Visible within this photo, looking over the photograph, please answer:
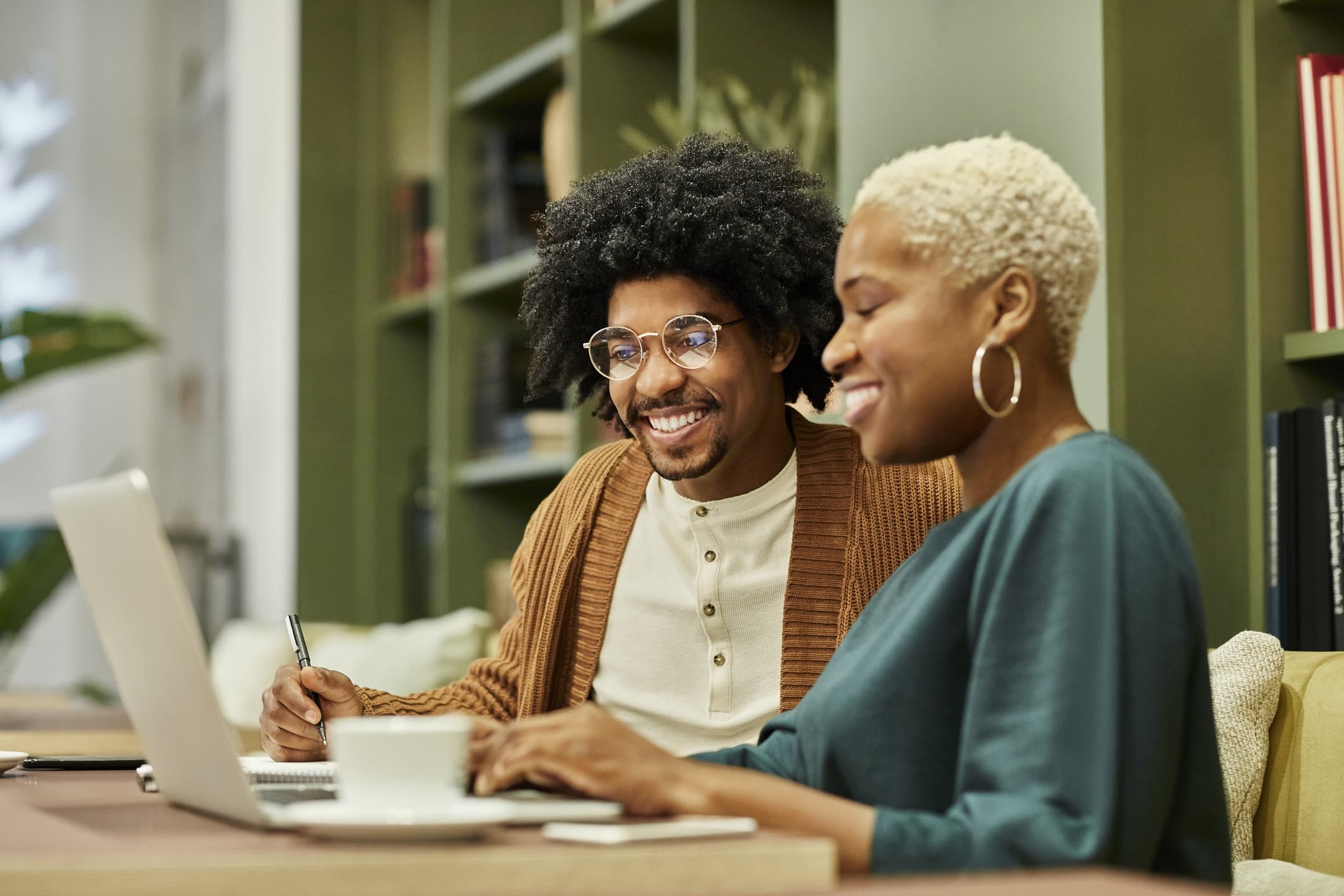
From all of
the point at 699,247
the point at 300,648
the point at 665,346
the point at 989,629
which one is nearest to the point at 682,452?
the point at 665,346

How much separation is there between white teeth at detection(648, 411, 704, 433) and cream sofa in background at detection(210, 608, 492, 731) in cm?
109

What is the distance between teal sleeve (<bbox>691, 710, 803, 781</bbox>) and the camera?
120 centimetres

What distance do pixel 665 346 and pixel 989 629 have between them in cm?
86

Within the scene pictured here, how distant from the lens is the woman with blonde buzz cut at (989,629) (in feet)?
3.04

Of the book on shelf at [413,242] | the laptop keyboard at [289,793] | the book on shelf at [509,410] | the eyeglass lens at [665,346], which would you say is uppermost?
the book on shelf at [413,242]

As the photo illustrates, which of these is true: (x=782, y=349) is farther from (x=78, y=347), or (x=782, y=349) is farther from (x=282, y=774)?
(x=78, y=347)

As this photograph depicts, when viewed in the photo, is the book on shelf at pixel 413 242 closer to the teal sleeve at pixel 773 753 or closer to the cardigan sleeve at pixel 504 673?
the cardigan sleeve at pixel 504 673

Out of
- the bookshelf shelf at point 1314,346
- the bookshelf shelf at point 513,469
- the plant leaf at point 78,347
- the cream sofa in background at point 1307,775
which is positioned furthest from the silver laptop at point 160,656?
the plant leaf at point 78,347

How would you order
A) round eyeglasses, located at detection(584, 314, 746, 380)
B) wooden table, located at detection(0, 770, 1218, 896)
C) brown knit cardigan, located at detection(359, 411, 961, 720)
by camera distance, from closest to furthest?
1. wooden table, located at detection(0, 770, 1218, 896)
2. brown knit cardigan, located at detection(359, 411, 961, 720)
3. round eyeglasses, located at detection(584, 314, 746, 380)

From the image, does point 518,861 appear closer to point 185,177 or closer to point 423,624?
point 423,624

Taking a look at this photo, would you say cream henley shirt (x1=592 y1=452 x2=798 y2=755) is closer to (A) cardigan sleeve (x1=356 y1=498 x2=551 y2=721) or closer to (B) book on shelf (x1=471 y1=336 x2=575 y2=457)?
(A) cardigan sleeve (x1=356 y1=498 x2=551 y2=721)

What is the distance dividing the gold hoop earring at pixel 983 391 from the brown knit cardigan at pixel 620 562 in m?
0.60

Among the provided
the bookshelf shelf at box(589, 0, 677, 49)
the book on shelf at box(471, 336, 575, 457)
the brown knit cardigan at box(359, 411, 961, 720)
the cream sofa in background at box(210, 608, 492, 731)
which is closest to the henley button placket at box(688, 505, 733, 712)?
the brown knit cardigan at box(359, 411, 961, 720)

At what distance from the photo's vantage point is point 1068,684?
938 mm
